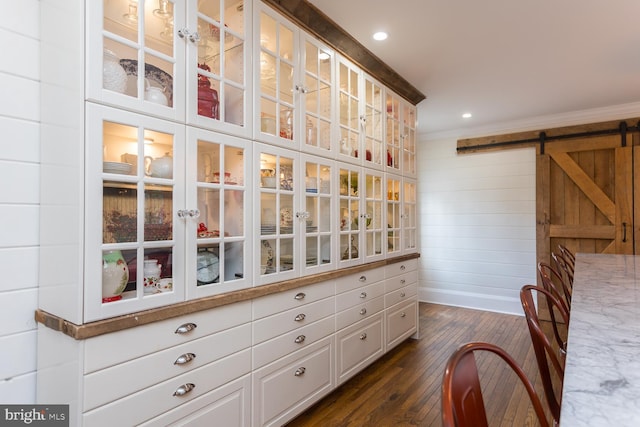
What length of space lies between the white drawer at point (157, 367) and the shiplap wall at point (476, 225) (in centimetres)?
395

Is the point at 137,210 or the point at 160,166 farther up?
the point at 160,166

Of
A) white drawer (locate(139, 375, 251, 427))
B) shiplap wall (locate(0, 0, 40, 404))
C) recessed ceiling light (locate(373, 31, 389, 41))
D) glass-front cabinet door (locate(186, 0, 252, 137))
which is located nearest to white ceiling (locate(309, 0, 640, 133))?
recessed ceiling light (locate(373, 31, 389, 41))

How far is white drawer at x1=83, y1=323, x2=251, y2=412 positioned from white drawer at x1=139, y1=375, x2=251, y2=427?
119 mm

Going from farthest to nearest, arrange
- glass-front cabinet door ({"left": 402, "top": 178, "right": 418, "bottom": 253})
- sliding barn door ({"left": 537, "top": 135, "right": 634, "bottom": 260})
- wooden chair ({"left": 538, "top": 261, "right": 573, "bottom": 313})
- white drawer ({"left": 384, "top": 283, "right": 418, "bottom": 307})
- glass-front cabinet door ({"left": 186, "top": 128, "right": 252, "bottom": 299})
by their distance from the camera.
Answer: sliding barn door ({"left": 537, "top": 135, "right": 634, "bottom": 260})
glass-front cabinet door ({"left": 402, "top": 178, "right": 418, "bottom": 253})
white drawer ({"left": 384, "top": 283, "right": 418, "bottom": 307})
wooden chair ({"left": 538, "top": 261, "right": 573, "bottom": 313})
glass-front cabinet door ({"left": 186, "top": 128, "right": 252, "bottom": 299})

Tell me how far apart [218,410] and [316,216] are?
1.22 metres

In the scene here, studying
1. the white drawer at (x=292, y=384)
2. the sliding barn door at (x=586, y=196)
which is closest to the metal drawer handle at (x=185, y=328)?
the white drawer at (x=292, y=384)

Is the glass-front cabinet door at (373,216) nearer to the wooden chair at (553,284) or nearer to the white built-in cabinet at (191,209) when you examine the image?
the white built-in cabinet at (191,209)

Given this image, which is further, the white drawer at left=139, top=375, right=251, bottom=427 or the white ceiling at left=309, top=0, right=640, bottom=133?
the white ceiling at left=309, top=0, right=640, bottom=133

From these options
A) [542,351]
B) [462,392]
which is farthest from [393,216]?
[462,392]

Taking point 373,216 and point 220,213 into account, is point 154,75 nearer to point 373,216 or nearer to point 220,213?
point 220,213

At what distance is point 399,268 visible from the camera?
3.25m

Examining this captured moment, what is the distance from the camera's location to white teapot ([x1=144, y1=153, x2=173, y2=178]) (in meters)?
1.39

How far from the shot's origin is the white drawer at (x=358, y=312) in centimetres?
243

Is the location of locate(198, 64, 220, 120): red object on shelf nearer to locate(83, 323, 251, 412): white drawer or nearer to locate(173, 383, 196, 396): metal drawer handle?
locate(83, 323, 251, 412): white drawer
